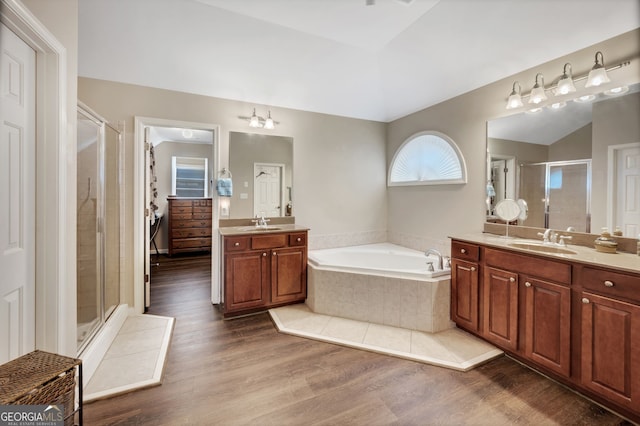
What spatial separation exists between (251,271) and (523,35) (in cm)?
335

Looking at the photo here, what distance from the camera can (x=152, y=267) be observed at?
4.66 meters

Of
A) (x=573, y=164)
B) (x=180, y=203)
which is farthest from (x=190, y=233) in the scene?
(x=573, y=164)

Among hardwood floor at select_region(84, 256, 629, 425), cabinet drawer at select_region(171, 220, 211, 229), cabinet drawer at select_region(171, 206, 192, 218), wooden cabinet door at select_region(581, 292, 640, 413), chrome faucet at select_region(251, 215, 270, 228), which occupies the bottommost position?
hardwood floor at select_region(84, 256, 629, 425)

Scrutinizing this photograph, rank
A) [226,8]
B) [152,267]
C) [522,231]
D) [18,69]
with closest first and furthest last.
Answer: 1. [18,69]
2. [226,8]
3. [522,231]
4. [152,267]

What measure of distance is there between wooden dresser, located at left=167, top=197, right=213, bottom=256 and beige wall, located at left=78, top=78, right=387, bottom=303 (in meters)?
2.65

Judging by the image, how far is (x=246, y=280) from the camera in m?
2.90

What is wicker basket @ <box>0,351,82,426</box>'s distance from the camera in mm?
977

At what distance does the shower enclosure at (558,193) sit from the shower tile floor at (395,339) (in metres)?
1.25

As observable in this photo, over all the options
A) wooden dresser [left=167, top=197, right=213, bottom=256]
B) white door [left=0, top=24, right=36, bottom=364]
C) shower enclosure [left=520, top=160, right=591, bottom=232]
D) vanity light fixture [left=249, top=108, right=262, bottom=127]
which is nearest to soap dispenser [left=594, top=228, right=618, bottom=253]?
shower enclosure [left=520, top=160, right=591, bottom=232]

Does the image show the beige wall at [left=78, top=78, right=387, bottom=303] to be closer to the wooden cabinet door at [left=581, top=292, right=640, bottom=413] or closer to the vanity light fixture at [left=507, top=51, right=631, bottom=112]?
the vanity light fixture at [left=507, top=51, right=631, bottom=112]

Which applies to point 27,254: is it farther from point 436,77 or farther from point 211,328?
point 436,77

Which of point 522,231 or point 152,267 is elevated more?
point 522,231

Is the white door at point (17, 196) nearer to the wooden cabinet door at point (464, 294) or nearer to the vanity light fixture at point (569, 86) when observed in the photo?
the wooden cabinet door at point (464, 294)

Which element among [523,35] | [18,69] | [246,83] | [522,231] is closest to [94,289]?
[18,69]
